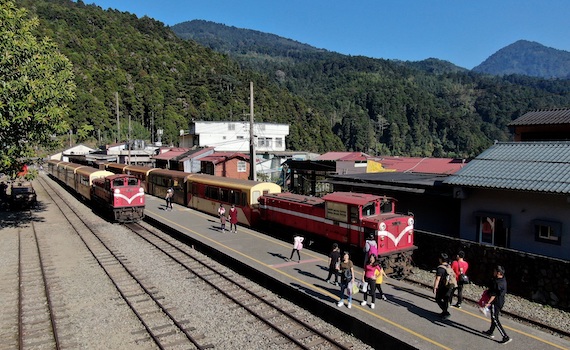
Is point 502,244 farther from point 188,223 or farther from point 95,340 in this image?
point 188,223

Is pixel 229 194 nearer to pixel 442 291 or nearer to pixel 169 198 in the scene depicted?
pixel 169 198

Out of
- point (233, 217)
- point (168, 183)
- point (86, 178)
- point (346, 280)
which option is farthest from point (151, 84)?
point (346, 280)

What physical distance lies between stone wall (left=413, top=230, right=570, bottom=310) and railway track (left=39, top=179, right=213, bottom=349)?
33.3 feet

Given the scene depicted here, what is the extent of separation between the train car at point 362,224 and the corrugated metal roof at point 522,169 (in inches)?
132

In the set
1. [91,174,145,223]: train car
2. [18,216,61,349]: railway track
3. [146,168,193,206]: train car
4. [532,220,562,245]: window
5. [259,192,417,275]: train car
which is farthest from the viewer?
[146,168,193,206]: train car

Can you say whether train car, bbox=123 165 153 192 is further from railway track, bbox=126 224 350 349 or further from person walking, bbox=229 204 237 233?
railway track, bbox=126 224 350 349

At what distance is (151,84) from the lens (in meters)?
118

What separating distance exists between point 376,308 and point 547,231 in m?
7.67

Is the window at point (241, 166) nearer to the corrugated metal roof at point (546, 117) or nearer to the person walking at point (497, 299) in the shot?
the corrugated metal roof at point (546, 117)

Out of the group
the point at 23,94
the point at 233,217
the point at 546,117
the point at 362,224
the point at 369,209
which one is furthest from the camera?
the point at 546,117

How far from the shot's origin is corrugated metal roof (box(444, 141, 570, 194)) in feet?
48.9

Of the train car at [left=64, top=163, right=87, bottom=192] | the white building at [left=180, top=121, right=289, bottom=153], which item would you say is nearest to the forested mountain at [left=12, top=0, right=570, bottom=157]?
the white building at [left=180, top=121, right=289, bottom=153]

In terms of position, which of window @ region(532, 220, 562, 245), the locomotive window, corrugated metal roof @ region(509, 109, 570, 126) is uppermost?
corrugated metal roof @ region(509, 109, 570, 126)

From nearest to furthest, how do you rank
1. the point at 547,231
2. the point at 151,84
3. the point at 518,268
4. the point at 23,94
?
the point at 518,268 < the point at 547,231 < the point at 23,94 < the point at 151,84
